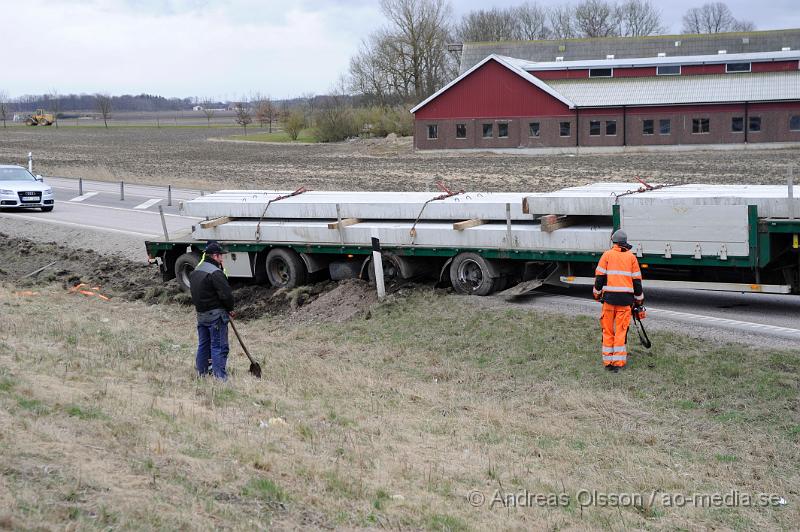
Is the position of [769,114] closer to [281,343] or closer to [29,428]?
[281,343]

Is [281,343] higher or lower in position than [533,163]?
lower

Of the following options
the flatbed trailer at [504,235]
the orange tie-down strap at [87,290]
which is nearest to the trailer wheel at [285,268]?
the flatbed trailer at [504,235]

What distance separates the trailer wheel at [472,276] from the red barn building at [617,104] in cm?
4503

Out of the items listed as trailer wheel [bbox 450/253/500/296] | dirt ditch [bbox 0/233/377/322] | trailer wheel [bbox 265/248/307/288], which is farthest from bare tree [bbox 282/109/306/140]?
trailer wheel [bbox 450/253/500/296]

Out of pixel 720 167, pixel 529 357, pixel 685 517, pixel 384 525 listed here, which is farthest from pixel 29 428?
pixel 720 167

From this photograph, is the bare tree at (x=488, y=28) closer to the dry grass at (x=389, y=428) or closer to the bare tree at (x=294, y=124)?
the bare tree at (x=294, y=124)

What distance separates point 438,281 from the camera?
17.5 m

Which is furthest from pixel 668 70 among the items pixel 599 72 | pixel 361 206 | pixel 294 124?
pixel 361 206

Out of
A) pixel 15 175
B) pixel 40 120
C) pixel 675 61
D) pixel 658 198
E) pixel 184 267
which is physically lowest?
pixel 184 267

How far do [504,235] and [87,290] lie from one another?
31.1ft

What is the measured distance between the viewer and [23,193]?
98.4 ft

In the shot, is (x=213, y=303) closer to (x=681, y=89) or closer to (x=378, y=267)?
(x=378, y=267)

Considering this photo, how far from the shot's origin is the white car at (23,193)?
98.0ft

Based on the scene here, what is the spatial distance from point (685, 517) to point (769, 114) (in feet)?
178
